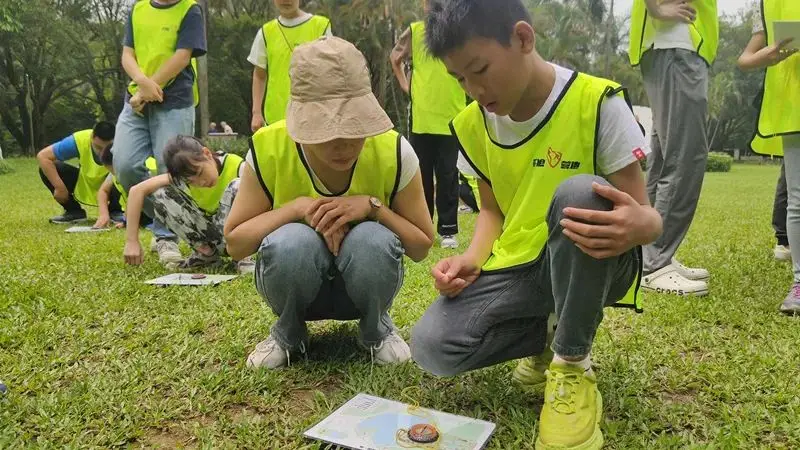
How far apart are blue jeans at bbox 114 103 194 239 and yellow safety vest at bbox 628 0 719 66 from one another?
93.7 inches

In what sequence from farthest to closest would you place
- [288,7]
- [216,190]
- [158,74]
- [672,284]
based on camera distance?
[288,7] → [158,74] → [216,190] → [672,284]

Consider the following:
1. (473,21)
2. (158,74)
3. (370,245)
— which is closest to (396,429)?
(370,245)

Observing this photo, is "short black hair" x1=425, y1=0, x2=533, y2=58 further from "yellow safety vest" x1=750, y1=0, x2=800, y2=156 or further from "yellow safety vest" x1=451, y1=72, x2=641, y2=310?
"yellow safety vest" x1=750, y1=0, x2=800, y2=156

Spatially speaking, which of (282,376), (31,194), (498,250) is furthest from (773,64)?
(31,194)

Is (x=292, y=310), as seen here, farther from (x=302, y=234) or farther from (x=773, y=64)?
(x=773, y=64)

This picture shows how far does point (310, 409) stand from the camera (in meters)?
1.71

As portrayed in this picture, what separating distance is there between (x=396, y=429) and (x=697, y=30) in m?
2.37

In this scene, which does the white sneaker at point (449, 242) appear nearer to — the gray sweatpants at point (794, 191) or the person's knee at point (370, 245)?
the gray sweatpants at point (794, 191)

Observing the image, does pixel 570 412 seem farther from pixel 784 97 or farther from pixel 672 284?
pixel 784 97

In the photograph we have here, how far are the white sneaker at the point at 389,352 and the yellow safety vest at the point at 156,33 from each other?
228cm

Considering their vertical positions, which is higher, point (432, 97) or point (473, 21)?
point (473, 21)

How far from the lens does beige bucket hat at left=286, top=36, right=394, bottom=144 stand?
1.65 metres

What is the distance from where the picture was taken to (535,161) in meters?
1.61

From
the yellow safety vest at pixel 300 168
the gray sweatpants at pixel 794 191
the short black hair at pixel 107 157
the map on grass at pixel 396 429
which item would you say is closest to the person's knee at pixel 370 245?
the yellow safety vest at pixel 300 168
